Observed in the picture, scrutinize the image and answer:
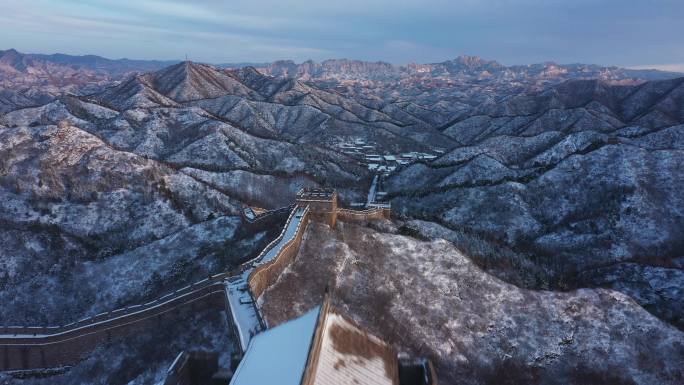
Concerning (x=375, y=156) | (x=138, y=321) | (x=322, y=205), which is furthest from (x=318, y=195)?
(x=375, y=156)

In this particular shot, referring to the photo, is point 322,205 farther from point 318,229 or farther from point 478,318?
point 478,318

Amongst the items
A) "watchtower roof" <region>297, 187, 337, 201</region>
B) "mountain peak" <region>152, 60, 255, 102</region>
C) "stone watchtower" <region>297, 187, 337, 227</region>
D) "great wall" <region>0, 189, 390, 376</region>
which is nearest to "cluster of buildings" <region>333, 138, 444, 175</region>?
"watchtower roof" <region>297, 187, 337, 201</region>

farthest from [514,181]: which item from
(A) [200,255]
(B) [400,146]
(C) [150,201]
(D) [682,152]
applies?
(B) [400,146]

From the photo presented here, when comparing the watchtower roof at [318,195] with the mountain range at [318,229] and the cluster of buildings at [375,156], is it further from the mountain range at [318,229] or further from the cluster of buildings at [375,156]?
the cluster of buildings at [375,156]

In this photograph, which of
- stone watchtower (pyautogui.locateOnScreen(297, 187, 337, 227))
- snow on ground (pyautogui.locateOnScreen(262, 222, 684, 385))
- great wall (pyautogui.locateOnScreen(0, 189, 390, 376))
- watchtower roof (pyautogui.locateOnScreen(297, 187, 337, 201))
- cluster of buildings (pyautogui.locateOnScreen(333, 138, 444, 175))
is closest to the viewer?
great wall (pyautogui.locateOnScreen(0, 189, 390, 376))

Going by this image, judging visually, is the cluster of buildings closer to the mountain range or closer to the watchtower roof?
the mountain range

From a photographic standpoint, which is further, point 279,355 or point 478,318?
point 478,318

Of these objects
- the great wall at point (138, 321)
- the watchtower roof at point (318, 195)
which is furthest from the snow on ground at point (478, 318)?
the watchtower roof at point (318, 195)

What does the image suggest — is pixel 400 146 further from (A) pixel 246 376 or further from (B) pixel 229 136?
(A) pixel 246 376
